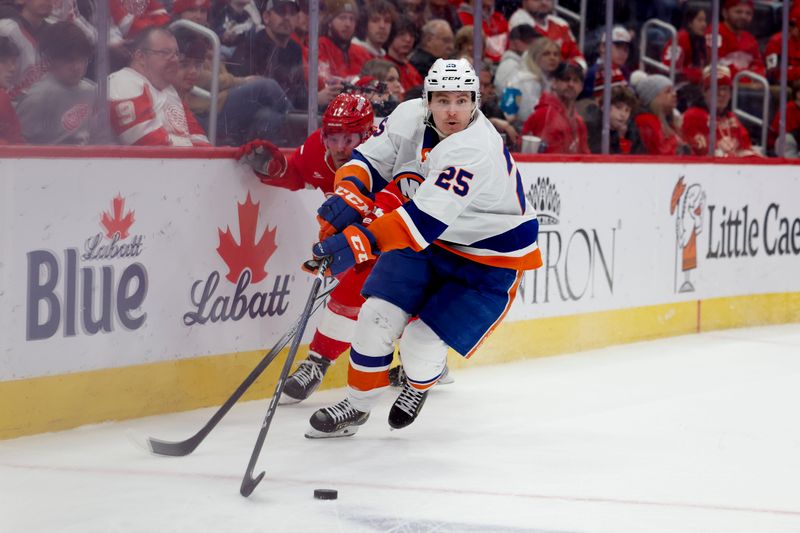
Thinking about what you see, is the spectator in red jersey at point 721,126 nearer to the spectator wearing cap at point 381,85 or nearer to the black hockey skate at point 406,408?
the spectator wearing cap at point 381,85

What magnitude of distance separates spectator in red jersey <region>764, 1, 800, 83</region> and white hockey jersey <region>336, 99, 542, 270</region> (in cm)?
387

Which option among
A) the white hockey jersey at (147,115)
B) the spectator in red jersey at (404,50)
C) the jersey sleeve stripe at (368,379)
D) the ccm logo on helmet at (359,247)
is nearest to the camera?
the ccm logo on helmet at (359,247)

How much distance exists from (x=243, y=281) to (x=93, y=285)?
2.19ft

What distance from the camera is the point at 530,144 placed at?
5605 mm

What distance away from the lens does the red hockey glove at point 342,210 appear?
358 cm

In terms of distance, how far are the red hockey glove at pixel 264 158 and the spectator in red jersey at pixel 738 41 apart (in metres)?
3.53

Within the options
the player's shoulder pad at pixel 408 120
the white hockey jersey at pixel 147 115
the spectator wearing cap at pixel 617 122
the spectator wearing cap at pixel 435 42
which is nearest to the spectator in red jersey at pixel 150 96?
the white hockey jersey at pixel 147 115

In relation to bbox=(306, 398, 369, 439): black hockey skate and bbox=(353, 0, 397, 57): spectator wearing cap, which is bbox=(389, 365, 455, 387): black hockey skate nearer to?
bbox=(306, 398, 369, 439): black hockey skate

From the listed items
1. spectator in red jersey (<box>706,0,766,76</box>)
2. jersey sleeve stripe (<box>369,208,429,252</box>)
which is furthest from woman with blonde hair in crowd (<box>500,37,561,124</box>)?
jersey sleeve stripe (<box>369,208,429,252</box>)

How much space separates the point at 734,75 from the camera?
6.96m

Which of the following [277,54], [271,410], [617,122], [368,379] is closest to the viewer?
Answer: [271,410]

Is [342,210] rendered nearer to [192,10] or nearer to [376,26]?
[192,10]

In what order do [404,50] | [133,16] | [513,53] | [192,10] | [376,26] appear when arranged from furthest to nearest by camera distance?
[513,53], [404,50], [376,26], [192,10], [133,16]

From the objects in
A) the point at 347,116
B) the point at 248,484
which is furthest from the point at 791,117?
the point at 248,484
